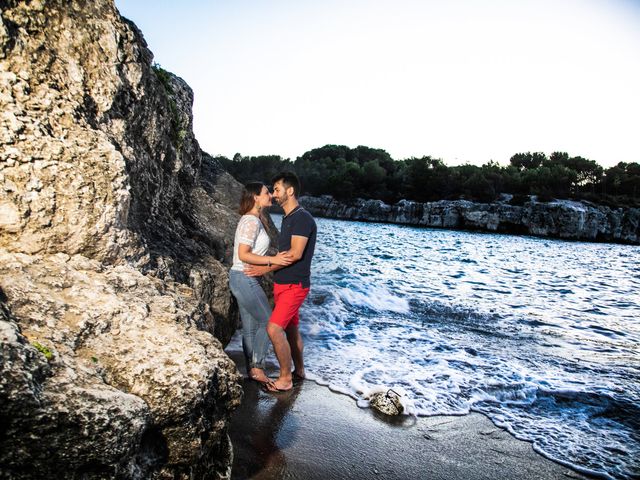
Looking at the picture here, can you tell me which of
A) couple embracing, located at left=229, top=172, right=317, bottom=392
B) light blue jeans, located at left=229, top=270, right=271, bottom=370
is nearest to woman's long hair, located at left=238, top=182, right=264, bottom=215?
couple embracing, located at left=229, top=172, right=317, bottom=392

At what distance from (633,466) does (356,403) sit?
2871 millimetres

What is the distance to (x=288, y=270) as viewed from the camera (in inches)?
195

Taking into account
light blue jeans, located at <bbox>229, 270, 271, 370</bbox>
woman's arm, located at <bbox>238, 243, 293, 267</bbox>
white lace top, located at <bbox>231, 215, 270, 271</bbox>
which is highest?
white lace top, located at <bbox>231, 215, 270, 271</bbox>

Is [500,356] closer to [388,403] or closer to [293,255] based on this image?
[388,403]

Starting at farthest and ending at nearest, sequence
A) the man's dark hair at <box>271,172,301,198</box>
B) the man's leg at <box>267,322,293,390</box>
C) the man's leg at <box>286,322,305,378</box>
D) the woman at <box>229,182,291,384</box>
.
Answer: the man's leg at <box>286,322,305,378</box> → the man's dark hair at <box>271,172,301,198</box> → the man's leg at <box>267,322,293,390</box> → the woman at <box>229,182,291,384</box>

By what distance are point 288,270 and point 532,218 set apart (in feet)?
239

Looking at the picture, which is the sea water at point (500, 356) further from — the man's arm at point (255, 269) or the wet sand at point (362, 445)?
the man's arm at point (255, 269)

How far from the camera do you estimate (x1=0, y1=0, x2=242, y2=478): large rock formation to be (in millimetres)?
1883

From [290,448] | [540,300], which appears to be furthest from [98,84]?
[540,300]

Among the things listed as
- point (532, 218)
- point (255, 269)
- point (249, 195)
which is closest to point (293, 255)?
point (255, 269)

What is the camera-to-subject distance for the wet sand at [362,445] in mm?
3420

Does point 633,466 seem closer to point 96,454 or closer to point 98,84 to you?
point 96,454

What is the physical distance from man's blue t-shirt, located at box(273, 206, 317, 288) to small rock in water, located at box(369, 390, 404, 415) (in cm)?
163

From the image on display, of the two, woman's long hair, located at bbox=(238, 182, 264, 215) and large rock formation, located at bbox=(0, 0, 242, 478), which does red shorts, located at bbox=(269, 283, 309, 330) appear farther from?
large rock formation, located at bbox=(0, 0, 242, 478)
